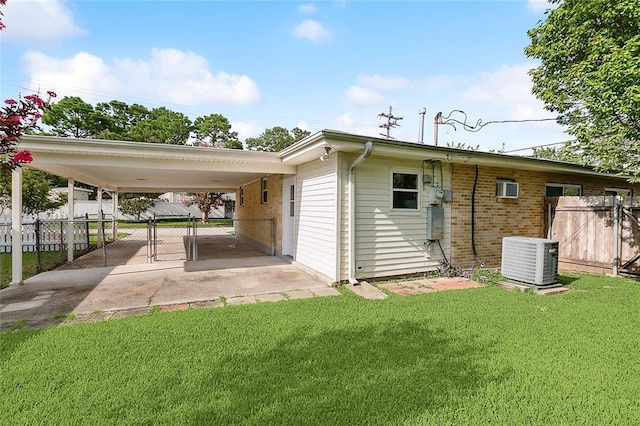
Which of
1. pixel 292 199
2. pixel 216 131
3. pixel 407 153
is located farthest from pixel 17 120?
pixel 216 131

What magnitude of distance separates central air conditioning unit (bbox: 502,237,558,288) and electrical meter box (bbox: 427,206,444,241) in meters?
1.43

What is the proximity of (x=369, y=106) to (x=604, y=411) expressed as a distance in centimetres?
2004

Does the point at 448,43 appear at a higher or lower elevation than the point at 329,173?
higher

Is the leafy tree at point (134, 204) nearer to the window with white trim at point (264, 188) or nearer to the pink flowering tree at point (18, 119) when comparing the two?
the window with white trim at point (264, 188)

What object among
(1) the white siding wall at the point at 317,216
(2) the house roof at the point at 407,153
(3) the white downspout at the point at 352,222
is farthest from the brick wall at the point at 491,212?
(1) the white siding wall at the point at 317,216

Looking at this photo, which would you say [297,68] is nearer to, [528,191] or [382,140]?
[382,140]

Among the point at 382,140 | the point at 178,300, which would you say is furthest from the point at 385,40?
the point at 178,300

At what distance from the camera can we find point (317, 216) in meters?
7.28

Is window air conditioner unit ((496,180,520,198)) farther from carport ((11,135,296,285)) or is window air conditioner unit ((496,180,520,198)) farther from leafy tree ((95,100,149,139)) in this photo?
leafy tree ((95,100,149,139))

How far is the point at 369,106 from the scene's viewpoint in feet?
67.9

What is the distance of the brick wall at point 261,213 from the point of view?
9844 millimetres

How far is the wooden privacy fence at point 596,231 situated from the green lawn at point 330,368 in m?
3.55

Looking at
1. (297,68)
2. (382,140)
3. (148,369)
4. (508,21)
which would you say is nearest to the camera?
(148,369)

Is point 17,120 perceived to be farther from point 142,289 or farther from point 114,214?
point 114,214
